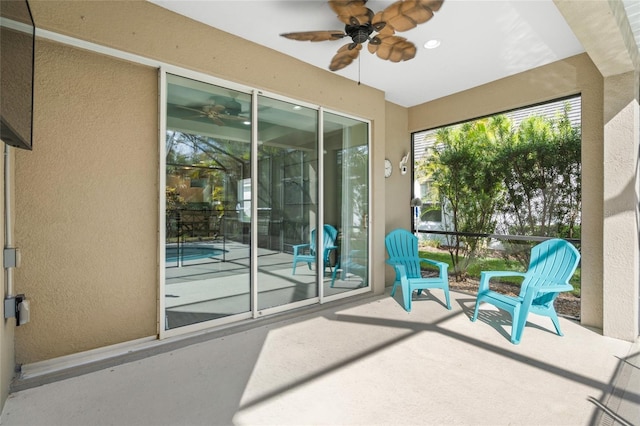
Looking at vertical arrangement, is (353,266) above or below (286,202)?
below

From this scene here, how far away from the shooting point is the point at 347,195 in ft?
14.3

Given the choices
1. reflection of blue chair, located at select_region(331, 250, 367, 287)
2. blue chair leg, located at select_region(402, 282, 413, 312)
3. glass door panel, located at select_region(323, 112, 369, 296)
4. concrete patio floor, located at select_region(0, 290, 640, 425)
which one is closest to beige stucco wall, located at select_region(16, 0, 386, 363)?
concrete patio floor, located at select_region(0, 290, 640, 425)

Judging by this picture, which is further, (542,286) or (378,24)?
(542,286)

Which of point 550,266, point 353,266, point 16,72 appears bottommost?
point 353,266

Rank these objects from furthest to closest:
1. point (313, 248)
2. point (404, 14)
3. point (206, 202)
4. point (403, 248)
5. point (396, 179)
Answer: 1. point (396, 179)
2. point (403, 248)
3. point (313, 248)
4. point (206, 202)
5. point (404, 14)

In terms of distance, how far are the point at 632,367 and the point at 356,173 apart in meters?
3.33

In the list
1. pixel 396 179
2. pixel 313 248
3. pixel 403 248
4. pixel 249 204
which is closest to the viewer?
pixel 249 204

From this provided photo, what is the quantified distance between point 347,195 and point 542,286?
8.03ft

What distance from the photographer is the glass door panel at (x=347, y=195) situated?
4.14 m

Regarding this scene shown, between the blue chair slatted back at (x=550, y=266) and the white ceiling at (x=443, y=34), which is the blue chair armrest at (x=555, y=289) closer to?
the blue chair slatted back at (x=550, y=266)

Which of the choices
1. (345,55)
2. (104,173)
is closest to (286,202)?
(345,55)

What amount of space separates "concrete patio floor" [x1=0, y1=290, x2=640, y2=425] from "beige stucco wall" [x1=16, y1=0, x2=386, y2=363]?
0.43 meters

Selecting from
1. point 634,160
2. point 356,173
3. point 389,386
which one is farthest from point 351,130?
point 389,386

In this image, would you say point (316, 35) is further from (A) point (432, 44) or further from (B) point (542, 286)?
(B) point (542, 286)
